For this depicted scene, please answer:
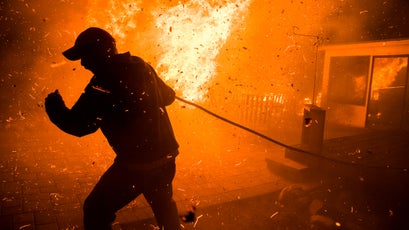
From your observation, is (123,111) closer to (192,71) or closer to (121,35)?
(121,35)

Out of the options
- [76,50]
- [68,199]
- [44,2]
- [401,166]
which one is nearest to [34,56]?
[44,2]

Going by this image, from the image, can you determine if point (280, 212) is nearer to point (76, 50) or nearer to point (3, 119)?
point (76, 50)

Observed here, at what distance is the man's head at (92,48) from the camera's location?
2.37 metres

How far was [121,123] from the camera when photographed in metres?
2.43

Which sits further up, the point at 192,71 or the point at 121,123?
the point at 192,71

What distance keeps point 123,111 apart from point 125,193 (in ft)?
2.39

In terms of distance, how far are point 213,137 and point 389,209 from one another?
5.13m

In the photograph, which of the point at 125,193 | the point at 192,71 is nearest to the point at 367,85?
the point at 192,71

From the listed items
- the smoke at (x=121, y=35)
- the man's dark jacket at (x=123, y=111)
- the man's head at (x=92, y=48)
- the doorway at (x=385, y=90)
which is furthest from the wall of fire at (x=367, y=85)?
the man's head at (x=92, y=48)

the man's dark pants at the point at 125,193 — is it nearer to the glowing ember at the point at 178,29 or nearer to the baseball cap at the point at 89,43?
the baseball cap at the point at 89,43

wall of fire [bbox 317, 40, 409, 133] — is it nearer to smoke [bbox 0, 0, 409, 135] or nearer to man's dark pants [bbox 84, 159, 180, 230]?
smoke [bbox 0, 0, 409, 135]

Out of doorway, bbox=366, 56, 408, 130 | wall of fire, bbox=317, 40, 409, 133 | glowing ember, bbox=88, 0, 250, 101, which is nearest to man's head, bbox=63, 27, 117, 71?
glowing ember, bbox=88, 0, 250, 101

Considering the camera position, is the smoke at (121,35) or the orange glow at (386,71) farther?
the orange glow at (386,71)

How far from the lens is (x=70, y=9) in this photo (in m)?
10.7
